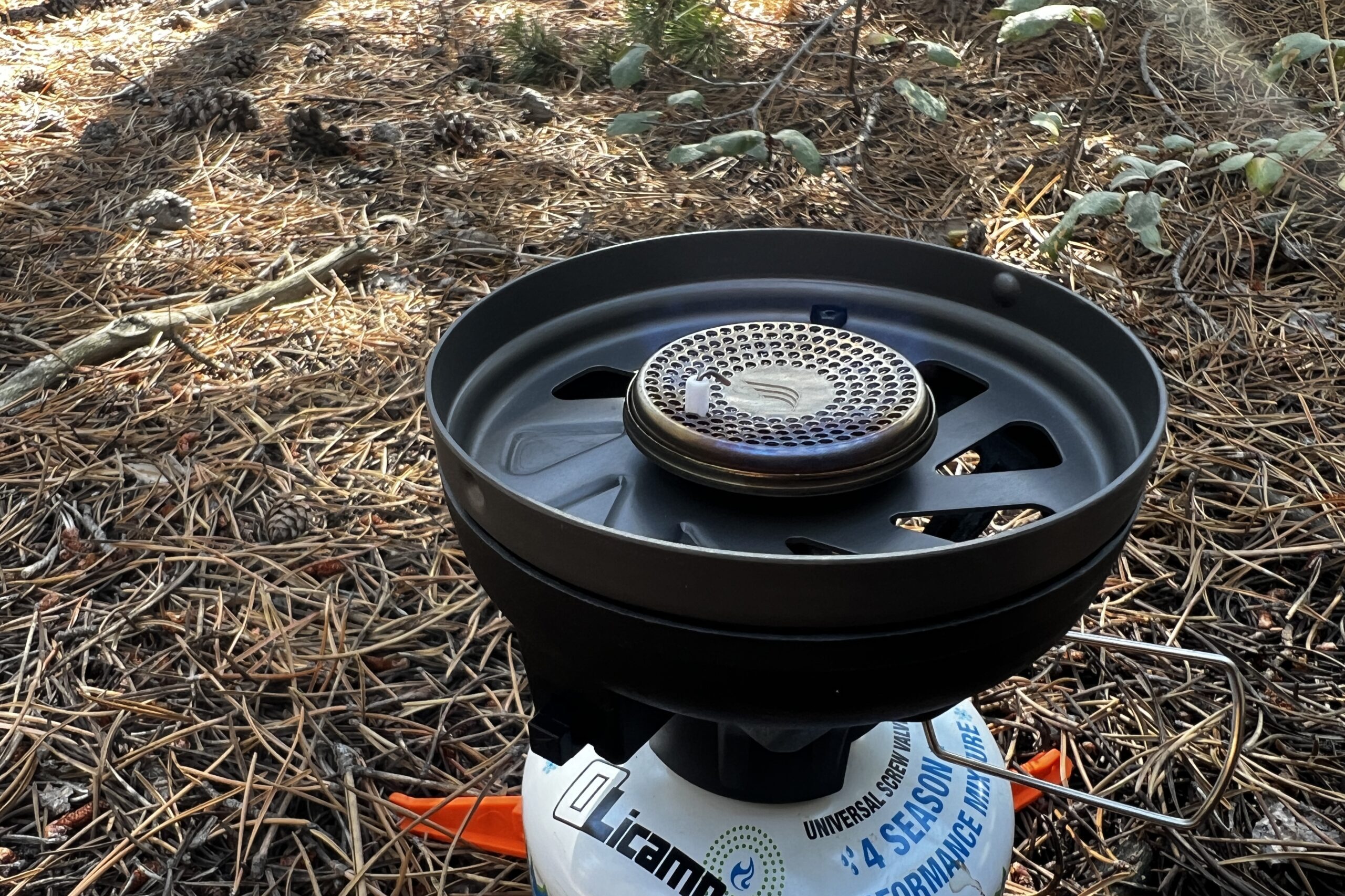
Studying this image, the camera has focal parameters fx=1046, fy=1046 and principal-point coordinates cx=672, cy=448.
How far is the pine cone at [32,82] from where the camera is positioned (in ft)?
12.3

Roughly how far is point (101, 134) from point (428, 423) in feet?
6.87

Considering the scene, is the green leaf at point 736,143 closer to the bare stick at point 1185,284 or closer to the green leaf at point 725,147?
the green leaf at point 725,147

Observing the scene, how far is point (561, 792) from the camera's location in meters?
1.11

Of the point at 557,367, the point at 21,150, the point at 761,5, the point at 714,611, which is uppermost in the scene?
the point at 714,611

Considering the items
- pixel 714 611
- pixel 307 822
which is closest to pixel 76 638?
pixel 307 822

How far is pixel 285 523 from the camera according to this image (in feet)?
6.18

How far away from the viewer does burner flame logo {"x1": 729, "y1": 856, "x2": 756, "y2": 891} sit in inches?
40.3

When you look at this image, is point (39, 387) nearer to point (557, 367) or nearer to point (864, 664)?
point (557, 367)

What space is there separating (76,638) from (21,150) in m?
2.35

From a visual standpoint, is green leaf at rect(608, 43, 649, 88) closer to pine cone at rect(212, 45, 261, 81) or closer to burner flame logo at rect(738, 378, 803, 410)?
burner flame logo at rect(738, 378, 803, 410)

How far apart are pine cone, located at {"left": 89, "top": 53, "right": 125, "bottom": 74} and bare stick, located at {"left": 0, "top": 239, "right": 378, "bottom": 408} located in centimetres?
200

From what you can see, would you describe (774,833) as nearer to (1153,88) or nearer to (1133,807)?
(1133,807)

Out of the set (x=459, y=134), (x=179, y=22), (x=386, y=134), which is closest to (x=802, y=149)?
(x=459, y=134)

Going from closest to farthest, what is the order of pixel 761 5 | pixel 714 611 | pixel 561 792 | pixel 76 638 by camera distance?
pixel 714 611 < pixel 561 792 < pixel 76 638 < pixel 761 5
